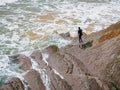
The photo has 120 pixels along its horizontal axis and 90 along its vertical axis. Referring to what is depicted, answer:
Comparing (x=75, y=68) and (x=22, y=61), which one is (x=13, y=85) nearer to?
(x=75, y=68)

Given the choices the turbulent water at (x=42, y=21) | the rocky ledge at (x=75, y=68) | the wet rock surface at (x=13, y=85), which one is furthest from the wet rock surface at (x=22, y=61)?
the wet rock surface at (x=13, y=85)

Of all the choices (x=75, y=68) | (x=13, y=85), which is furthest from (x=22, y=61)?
(x=13, y=85)

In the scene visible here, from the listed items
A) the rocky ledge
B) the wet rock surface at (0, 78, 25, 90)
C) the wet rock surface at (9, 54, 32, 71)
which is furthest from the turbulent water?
the wet rock surface at (0, 78, 25, 90)

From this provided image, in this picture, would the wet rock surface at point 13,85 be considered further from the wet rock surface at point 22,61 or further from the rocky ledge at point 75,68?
the wet rock surface at point 22,61

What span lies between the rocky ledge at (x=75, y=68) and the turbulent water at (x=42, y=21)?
1.44m

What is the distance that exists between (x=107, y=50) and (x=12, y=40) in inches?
427

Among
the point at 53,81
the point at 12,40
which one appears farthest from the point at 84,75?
the point at 12,40

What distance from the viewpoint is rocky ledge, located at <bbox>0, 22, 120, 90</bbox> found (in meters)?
12.9

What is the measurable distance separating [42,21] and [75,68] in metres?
15.9

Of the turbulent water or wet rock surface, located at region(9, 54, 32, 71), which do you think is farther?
the turbulent water

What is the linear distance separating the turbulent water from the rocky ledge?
56.8 inches

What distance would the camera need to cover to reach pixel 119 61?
13.7m

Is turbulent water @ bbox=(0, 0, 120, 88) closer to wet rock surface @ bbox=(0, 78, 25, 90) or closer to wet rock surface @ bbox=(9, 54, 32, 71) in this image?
wet rock surface @ bbox=(9, 54, 32, 71)

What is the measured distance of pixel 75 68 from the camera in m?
14.6
